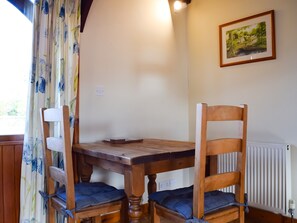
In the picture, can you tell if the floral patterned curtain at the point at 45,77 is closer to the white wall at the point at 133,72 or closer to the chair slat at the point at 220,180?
the white wall at the point at 133,72

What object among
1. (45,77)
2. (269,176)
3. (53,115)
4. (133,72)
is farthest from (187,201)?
(133,72)

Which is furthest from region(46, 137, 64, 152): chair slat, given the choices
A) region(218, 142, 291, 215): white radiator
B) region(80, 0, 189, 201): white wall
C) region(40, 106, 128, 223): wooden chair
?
region(218, 142, 291, 215): white radiator

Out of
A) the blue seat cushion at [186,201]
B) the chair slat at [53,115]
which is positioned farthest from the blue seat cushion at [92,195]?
the chair slat at [53,115]

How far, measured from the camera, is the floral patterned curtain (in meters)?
1.96

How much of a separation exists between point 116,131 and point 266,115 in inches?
56.1

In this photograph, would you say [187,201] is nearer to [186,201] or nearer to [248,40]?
[186,201]

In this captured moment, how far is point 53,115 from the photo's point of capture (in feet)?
5.47

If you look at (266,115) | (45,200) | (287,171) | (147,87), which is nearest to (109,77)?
(147,87)

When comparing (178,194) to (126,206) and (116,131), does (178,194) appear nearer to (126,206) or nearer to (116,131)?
(126,206)

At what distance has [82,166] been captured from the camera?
212cm

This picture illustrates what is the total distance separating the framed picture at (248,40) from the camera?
8.09 ft

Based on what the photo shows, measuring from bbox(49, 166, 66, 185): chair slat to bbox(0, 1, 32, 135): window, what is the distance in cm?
53

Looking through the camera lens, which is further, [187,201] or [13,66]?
[13,66]

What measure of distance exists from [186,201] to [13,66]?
1.64 metres
